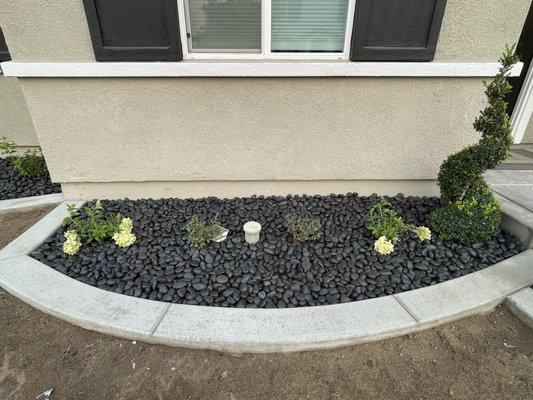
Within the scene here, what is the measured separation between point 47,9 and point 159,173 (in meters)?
1.77

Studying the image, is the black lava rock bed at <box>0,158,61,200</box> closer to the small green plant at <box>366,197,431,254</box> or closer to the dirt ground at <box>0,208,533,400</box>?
the dirt ground at <box>0,208,533,400</box>

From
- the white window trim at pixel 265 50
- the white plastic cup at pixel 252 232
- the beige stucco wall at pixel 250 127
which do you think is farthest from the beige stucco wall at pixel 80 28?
the white plastic cup at pixel 252 232

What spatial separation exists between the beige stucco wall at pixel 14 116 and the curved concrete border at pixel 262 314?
2.99 meters

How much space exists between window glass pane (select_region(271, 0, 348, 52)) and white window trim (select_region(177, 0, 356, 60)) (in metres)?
0.05

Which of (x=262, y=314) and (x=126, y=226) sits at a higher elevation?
(x=126, y=226)

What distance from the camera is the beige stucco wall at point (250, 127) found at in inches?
116

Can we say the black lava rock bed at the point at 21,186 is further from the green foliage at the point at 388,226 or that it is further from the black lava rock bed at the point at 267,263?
the green foliage at the point at 388,226

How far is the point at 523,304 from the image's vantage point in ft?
7.00

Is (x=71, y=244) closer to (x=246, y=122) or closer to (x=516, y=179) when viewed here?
(x=246, y=122)

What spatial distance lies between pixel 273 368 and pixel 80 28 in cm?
334

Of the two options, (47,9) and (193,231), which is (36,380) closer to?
(193,231)

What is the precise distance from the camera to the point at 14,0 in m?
2.57

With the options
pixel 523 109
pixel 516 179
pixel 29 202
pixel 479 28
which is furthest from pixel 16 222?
pixel 523 109

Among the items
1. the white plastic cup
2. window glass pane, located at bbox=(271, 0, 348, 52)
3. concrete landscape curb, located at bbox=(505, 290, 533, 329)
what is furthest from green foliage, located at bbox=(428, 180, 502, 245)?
window glass pane, located at bbox=(271, 0, 348, 52)
